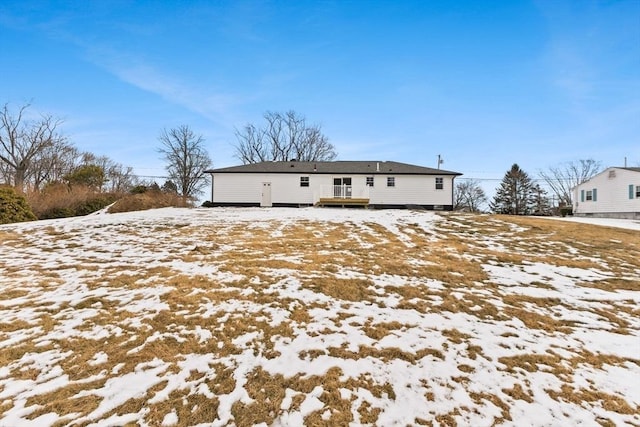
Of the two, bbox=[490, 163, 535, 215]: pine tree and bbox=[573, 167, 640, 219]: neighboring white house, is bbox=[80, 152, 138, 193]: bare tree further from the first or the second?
bbox=[490, 163, 535, 215]: pine tree

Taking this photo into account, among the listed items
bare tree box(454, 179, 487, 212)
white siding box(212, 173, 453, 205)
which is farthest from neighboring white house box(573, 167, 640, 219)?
bare tree box(454, 179, 487, 212)

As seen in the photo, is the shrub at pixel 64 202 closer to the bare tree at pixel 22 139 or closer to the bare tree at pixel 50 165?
the bare tree at pixel 50 165

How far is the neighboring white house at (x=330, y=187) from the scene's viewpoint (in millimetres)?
21984

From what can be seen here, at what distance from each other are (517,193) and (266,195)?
137 feet

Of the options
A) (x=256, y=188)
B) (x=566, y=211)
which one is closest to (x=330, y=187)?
(x=256, y=188)

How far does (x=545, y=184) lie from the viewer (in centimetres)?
4550

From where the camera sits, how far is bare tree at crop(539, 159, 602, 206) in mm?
44281

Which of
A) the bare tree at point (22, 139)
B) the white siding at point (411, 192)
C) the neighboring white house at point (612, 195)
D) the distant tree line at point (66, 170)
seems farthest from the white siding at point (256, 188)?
the neighboring white house at point (612, 195)

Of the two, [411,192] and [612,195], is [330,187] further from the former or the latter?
[612,195]

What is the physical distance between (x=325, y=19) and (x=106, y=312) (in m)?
16.0

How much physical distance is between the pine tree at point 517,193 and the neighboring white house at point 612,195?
19322 mm

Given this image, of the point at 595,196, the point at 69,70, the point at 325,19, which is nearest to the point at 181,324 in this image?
the point at 325,19

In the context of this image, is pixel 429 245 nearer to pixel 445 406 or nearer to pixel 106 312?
pixel 445 406

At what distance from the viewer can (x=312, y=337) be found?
368 centimetres
